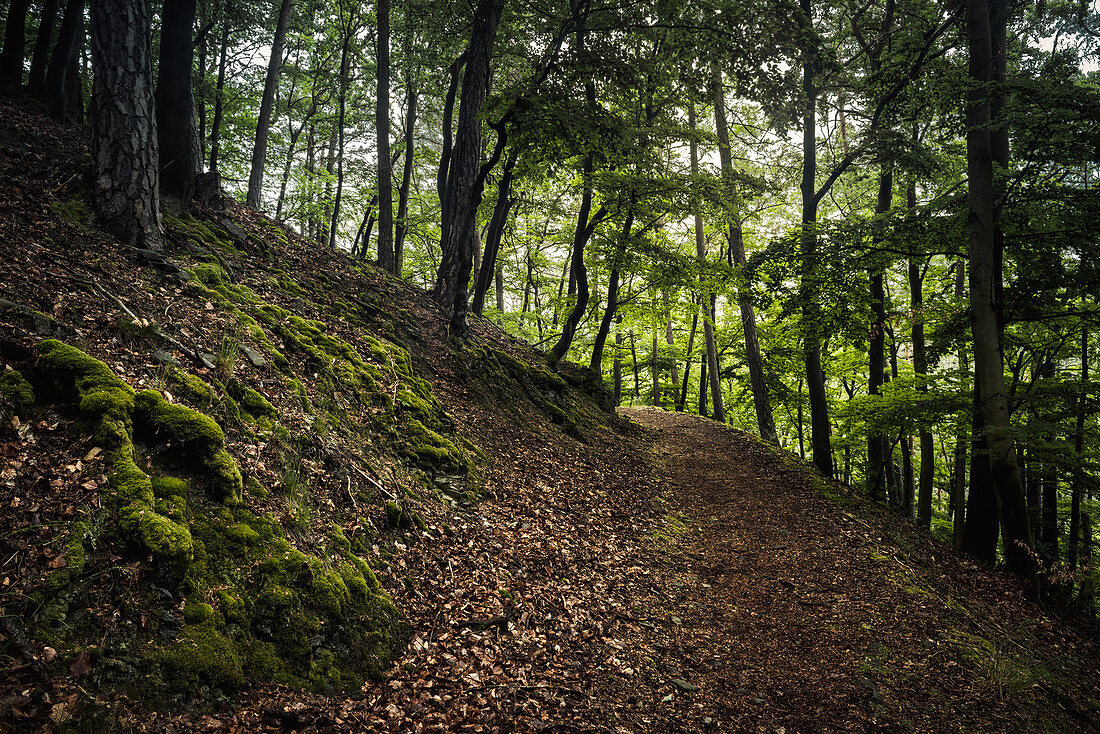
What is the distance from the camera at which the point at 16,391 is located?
2730mm

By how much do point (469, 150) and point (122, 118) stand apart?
5.17 meters

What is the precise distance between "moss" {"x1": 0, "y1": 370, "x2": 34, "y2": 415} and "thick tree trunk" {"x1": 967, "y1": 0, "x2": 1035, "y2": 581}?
1081 centimetres

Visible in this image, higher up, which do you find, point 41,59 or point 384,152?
point 384,152

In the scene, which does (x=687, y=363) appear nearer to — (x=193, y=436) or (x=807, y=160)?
(x=807, y=160)

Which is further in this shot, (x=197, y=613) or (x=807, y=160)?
(x=807, y=160)

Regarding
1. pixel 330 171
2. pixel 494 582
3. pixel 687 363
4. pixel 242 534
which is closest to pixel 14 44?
pixel 330 171

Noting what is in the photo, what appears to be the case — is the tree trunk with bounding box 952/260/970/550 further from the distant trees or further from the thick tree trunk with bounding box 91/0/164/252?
the thick tree trunk with bounding box 91/0/164/252

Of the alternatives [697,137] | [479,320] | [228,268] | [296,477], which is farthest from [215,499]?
[697,137]

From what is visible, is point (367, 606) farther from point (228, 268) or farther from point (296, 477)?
point (228, 268)

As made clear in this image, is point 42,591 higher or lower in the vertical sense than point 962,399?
lower

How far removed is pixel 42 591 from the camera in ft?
6.95

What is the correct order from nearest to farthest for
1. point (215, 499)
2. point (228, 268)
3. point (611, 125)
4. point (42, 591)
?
point (42, 591), point (215, 499), point (228, 268), point (611, 125)

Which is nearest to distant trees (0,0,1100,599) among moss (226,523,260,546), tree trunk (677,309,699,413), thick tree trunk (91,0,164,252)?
thick tree trunk (91,0,164,252)

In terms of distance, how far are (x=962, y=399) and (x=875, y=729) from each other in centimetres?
700
